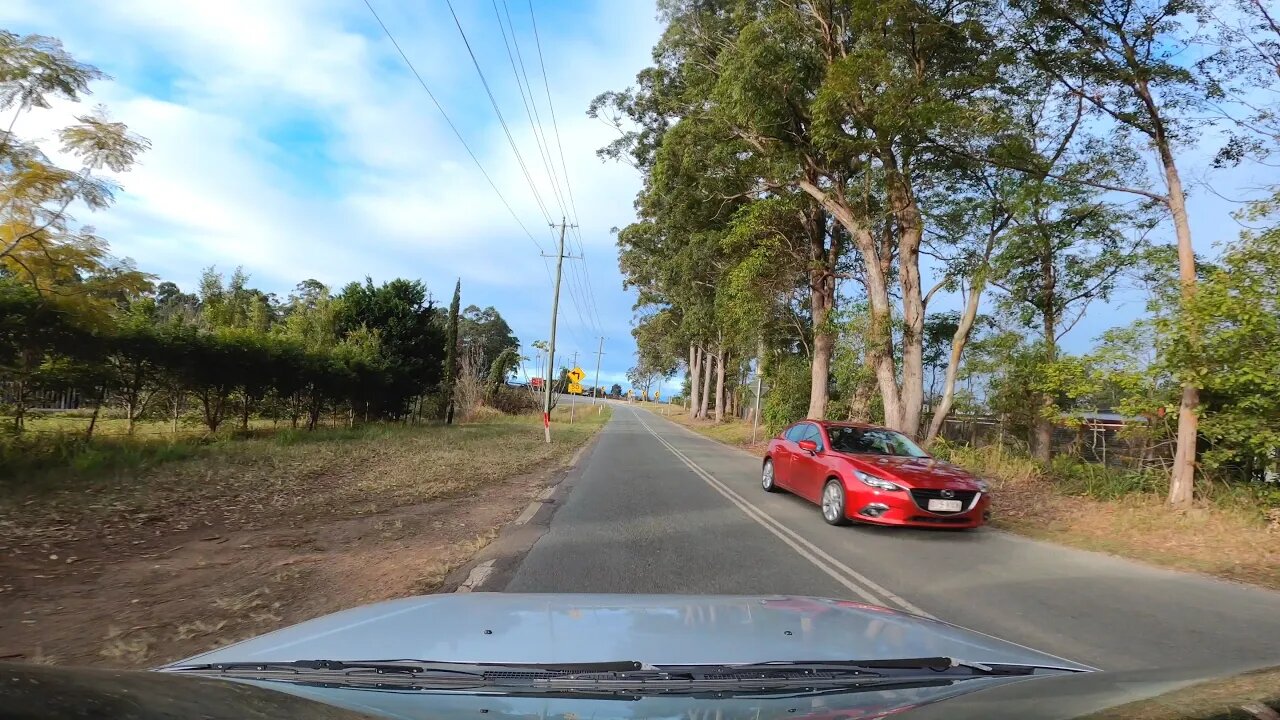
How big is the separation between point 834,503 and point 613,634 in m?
6.93

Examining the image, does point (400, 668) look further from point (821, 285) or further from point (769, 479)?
point (821, 285)

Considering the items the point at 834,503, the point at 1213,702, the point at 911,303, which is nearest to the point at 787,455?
the point at 834,503

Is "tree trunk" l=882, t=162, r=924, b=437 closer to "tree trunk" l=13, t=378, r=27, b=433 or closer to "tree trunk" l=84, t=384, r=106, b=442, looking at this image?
"tree trunk" l=84, t=384, r=106, b=442

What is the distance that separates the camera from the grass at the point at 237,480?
24.8 feet

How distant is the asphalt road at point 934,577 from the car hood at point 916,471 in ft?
2.25

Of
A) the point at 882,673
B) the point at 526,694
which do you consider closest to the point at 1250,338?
the point at 882,673

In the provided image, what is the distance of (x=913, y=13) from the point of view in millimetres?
13836

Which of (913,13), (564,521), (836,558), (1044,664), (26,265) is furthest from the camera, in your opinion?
(913,13)

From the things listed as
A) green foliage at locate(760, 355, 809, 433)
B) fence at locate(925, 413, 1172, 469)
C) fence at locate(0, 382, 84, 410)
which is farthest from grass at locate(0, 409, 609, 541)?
green foliage at locate(760, 355, 809, 433)

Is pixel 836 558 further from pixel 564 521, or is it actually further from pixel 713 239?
pixel 713 239

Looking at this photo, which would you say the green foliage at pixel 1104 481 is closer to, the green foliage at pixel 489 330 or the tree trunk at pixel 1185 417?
the tree trunk at pixel 1185 417

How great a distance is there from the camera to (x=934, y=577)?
6.54m

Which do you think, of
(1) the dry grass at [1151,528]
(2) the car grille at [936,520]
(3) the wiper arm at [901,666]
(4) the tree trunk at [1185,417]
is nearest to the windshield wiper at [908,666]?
(3) the wiper arm at [901,666]

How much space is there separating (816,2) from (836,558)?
13991mm
